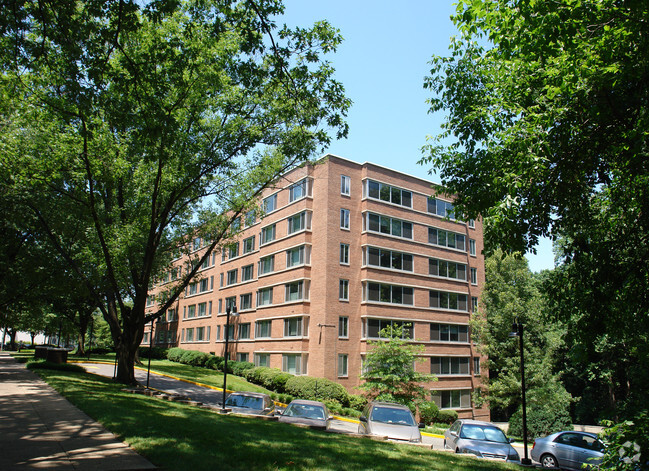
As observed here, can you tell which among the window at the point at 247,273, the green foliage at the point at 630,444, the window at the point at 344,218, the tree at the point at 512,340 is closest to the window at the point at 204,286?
the window at the point at 247,273

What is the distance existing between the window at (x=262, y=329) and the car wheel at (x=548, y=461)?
24927mm

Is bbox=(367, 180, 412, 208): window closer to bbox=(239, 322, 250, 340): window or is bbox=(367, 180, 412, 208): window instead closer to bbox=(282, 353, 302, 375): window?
bbox=(282, 353, 302, 375): window

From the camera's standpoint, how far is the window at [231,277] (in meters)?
46.4

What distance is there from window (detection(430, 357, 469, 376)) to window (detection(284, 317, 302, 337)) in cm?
1151

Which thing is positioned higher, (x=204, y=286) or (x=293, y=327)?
(x=204, y=286)

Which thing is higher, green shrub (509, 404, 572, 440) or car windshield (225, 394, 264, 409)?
car windshield (225, 394, 264, 409)

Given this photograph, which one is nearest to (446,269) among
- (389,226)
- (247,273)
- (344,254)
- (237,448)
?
(389,226)

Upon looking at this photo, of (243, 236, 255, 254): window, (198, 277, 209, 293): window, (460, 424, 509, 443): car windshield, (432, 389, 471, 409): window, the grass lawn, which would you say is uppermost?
(243, 236, 255, 254): window

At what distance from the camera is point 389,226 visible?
Result: 123ft

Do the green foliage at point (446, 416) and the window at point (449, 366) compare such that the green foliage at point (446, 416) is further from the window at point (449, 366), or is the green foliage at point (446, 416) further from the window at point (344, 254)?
the window at point (344, 254)

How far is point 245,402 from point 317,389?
40.2 feet

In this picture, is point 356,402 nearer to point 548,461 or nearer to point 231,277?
point 548,461

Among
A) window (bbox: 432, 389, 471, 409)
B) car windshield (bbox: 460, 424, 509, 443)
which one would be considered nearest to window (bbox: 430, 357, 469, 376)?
window (bbox: 432, 389, 471, 409)

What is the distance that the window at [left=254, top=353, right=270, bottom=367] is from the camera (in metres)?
37.7
